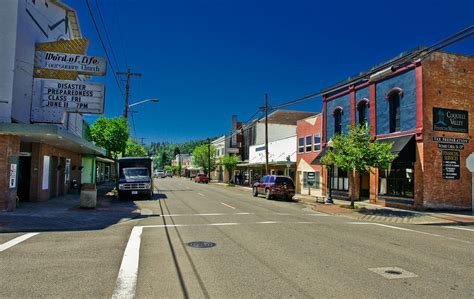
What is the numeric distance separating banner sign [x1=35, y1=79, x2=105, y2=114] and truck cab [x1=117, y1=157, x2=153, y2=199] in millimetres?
7152

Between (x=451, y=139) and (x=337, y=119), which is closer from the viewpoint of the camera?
(x=451, y=139)

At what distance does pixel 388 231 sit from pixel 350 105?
1525cm

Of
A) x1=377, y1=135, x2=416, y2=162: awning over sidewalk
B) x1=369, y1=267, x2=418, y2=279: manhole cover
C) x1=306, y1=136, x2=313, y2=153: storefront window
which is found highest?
x1=306, y1=136, x2=313, y2=153: storefront window

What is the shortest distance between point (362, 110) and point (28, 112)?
786 inches

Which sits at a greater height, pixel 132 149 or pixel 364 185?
pixel 132 149

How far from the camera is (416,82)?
65.9 ft

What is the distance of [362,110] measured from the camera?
987 inches

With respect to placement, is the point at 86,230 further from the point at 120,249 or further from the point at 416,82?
the point at 416,82

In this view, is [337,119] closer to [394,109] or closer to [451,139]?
[394,109]

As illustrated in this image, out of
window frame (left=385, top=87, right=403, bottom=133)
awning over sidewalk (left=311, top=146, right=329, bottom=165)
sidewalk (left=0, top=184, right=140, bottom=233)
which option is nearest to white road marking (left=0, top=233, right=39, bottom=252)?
sidewalk (left=0, top=184, right=140, bottom=233)

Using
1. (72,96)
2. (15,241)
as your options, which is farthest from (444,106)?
(15,241)

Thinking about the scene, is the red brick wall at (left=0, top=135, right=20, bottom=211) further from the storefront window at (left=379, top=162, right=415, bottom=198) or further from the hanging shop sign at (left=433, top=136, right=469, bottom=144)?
the hanging shop sign at (left=433, top=136, right=469, bottom=144)

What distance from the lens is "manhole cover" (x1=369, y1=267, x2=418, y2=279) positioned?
21.6 ft

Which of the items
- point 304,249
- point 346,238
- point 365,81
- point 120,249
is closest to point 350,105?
point 365,81
